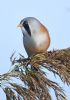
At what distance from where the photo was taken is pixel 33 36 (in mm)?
2191

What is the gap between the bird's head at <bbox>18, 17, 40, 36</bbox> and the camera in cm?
216

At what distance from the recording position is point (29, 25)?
2158 mm

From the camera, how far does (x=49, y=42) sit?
235 cm

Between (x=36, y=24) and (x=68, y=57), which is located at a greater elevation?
(x=36, y=24)

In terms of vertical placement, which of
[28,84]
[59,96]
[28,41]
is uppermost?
[28,41]

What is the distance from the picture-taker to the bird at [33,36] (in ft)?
7.11

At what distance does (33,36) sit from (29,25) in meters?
0.08

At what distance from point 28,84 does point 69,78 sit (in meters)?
0.23

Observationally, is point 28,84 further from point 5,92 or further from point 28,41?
point 28,41

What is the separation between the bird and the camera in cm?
217

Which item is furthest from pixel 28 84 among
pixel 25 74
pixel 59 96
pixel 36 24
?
pixel 36 24

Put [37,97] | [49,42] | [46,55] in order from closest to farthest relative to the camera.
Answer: [37,97] < [46,55] < [49,42]

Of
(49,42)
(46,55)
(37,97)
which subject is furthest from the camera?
(49,42)

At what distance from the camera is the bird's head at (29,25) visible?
2.16 metres
